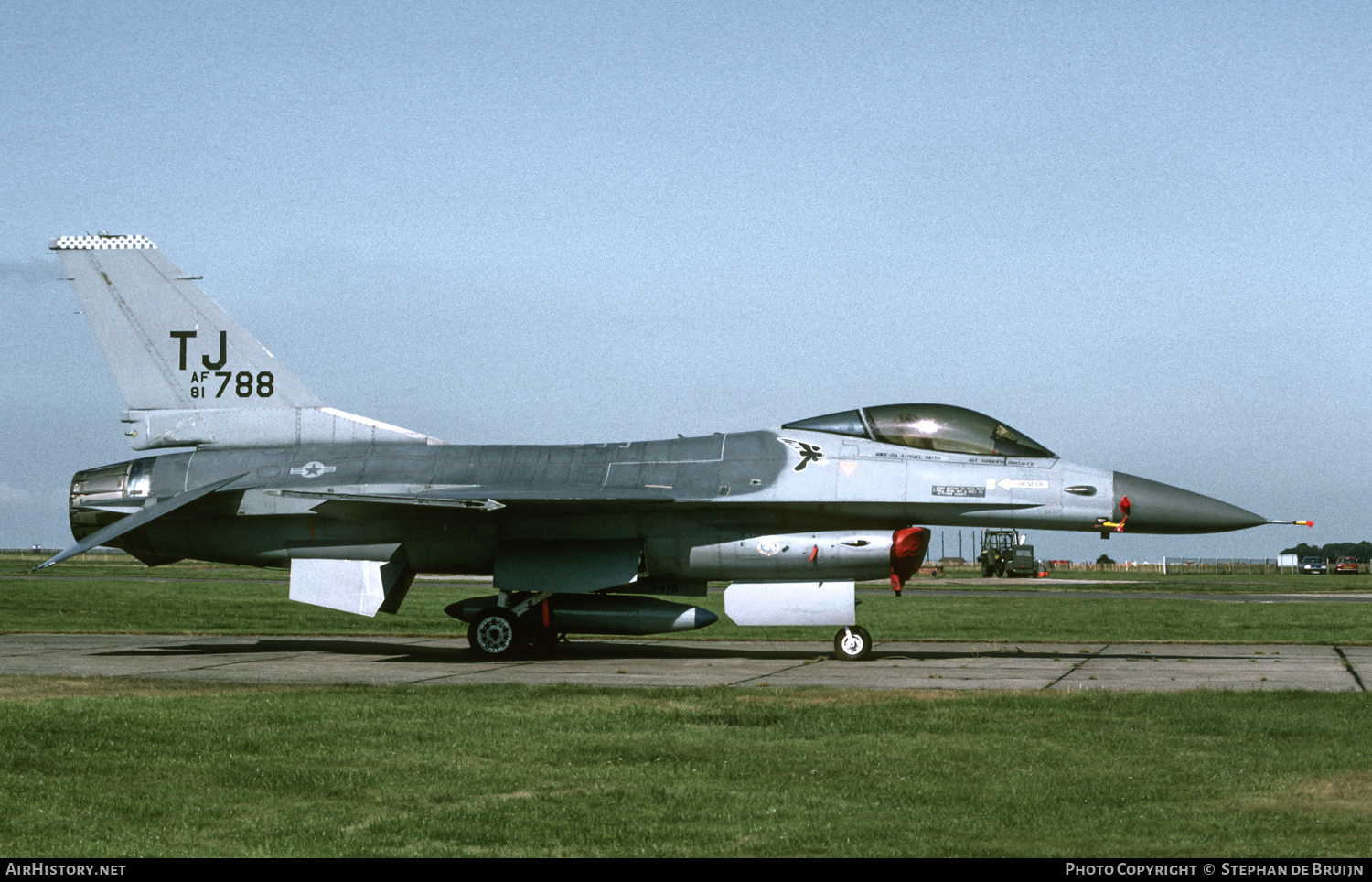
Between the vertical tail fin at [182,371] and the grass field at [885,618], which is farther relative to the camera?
the grass field at [885,618]

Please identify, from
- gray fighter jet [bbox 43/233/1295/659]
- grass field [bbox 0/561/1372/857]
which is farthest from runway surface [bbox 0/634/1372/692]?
grass field [bbox 0/561/1372/857]

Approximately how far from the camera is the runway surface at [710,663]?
13.4 m

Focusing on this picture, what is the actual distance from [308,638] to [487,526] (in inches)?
218

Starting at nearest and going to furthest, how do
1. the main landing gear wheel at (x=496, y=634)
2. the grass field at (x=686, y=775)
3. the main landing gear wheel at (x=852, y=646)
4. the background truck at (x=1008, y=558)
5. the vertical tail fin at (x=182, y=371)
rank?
1. the grass field at (x=686, y=775)
2. the main landing gear wheel at (x=852, y=646)
3. the main landing gear wheel at (x=496, y=634)
4. the vertical tail fin at (x=182, y=371)
5. the background truck at (x=1008, y=558)

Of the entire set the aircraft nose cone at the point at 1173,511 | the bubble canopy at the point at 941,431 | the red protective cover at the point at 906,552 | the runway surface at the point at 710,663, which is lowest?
the runway surface at the point at 710,663

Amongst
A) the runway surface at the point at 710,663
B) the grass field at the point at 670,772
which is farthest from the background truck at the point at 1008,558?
the grass field at the point at 670,772

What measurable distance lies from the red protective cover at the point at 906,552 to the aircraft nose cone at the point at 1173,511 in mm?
2450

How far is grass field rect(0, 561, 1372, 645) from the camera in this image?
22.1m

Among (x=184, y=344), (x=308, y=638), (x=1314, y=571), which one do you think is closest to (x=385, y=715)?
(x=184, y=344)

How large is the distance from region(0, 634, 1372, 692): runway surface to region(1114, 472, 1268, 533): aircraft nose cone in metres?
1.71

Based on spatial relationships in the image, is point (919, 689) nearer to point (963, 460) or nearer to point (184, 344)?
point (963, 460)

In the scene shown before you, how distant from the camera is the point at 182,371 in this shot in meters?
18.0

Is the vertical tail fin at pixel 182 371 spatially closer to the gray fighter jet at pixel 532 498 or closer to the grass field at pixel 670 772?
the gray fighter jet at pixel 532 498

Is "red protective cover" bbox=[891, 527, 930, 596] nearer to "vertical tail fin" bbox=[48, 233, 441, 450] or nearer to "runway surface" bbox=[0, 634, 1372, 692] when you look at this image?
"runway surface" bbox=[0, 634, 1372, 692]
